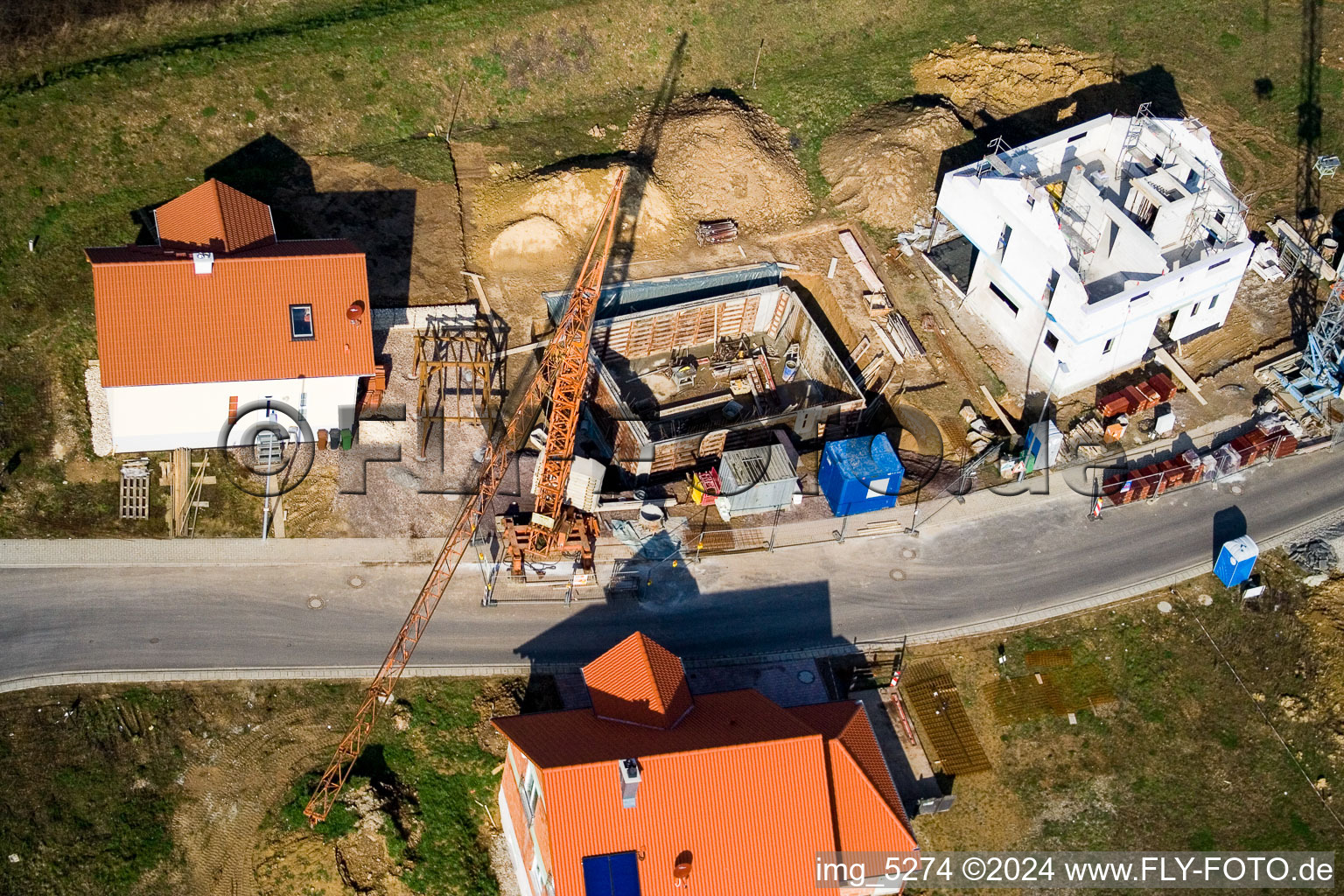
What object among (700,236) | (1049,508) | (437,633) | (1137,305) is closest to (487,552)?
(437,633)

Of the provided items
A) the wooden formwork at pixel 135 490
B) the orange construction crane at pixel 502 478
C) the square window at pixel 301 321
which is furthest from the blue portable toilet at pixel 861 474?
the wooden formwork at pixel 135 490

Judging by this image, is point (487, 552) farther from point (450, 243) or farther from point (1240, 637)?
point (1240, 637)

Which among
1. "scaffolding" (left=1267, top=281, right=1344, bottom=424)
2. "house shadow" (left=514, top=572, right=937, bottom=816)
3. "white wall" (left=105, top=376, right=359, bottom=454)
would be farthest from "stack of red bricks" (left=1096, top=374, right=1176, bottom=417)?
"white wall" (left=105, top=376, right=359, bottom=454)

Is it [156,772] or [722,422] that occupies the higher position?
[722,422]

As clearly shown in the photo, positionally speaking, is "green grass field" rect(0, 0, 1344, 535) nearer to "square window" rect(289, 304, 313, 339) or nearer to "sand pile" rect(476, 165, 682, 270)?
"sand pile" rect(476, 165, 682, 270)

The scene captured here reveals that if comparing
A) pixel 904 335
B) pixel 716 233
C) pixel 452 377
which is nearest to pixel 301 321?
pixel 452 377

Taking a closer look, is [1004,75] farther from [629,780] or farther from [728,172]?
[629,780]

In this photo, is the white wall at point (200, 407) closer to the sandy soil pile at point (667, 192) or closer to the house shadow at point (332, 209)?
the house shadow at point (332, 209)
